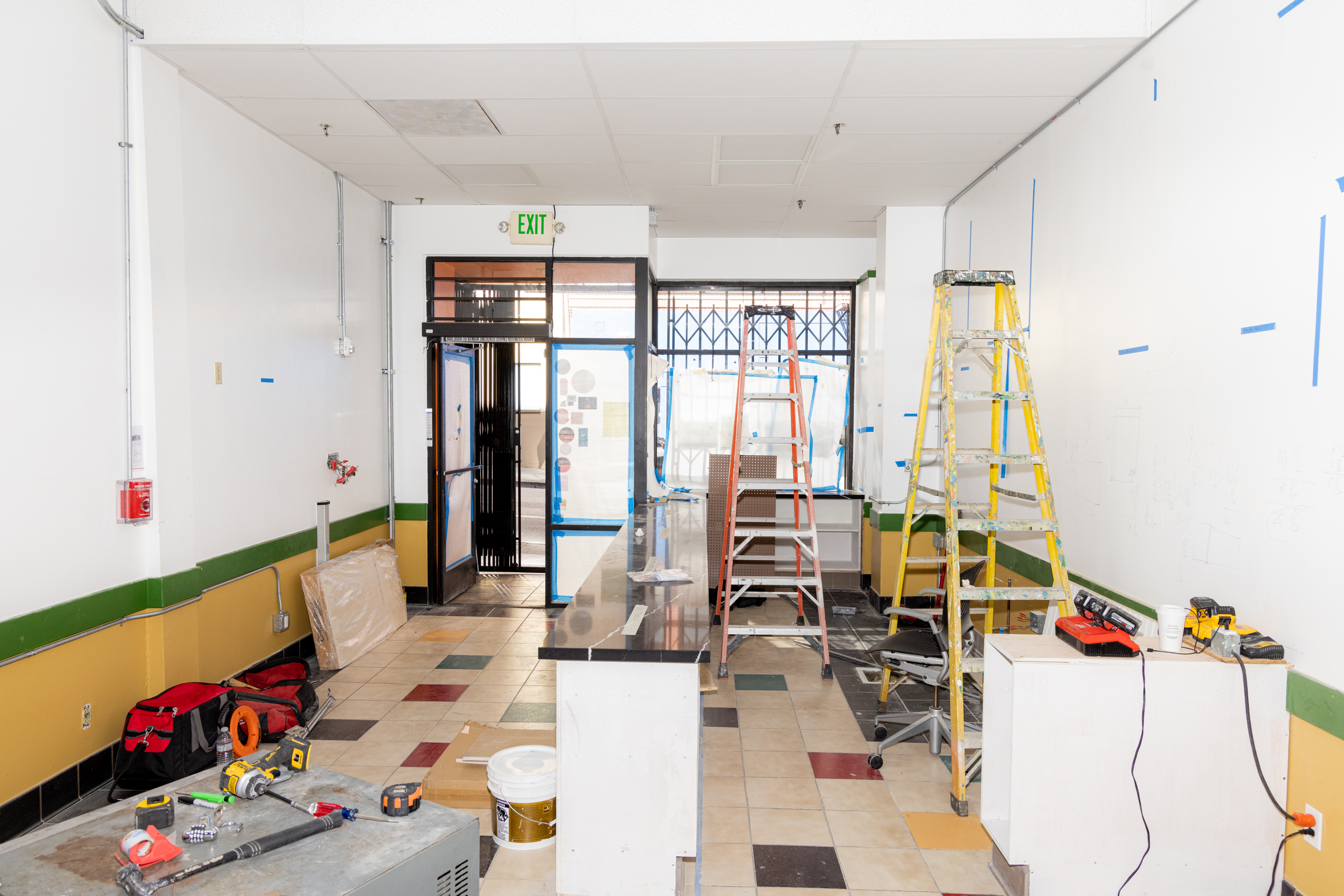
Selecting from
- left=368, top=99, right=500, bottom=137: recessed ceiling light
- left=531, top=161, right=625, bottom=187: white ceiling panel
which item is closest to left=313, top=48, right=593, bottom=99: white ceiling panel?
left=368, top=99, right=500, bottom=137: recessed ceiling light

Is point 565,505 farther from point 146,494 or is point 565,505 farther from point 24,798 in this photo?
point 24,798

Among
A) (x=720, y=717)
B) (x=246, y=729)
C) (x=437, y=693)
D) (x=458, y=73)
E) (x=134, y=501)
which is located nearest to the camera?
(x=134, y=501)

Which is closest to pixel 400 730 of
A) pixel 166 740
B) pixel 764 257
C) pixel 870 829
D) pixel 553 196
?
pixel 166 740

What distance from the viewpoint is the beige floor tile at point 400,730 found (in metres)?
3.35

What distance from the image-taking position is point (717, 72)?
10.5ft

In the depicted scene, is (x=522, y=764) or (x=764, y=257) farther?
(x=764, y=257)

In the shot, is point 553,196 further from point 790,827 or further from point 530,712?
point 790,827

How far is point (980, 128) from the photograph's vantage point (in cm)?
379

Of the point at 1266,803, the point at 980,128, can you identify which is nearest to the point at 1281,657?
the point at 1266,803

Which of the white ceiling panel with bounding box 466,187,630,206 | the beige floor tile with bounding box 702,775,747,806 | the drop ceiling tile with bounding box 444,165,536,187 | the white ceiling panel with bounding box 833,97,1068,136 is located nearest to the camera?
the beige floor tile with bounding box 702,775,747,806

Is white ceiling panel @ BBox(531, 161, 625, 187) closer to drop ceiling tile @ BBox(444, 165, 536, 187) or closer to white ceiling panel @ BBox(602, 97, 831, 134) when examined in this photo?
drop ceiling tile @ BBox(444, 165, 536, 187)

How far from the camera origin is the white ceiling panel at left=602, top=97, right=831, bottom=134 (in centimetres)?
350

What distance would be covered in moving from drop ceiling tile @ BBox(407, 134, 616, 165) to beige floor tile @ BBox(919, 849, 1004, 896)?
12.0ft

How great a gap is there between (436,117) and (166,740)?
10.1ft
